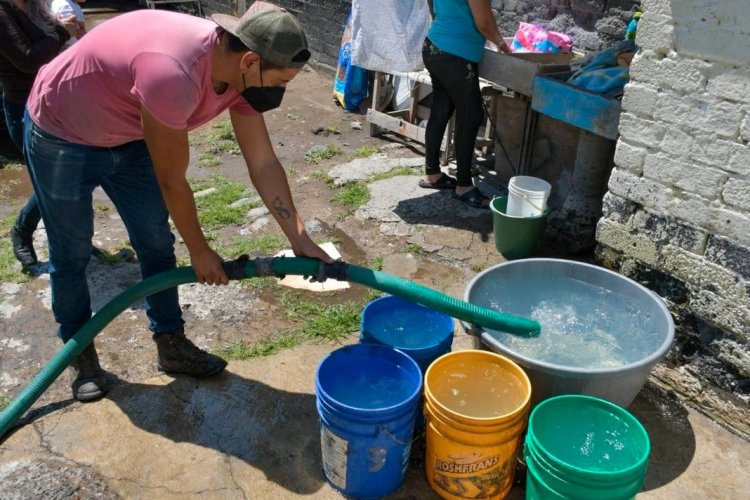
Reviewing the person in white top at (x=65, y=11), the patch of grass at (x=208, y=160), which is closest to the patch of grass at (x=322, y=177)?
the patch of grass at (x=208, y=160)

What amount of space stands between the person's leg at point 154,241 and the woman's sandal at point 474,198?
94.4 inches

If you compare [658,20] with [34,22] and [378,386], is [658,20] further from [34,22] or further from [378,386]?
[34,22]

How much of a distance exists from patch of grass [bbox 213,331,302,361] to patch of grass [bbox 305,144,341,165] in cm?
269

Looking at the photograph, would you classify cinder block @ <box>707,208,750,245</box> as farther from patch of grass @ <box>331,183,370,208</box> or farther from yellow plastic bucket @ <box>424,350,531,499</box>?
patch of grass @ <box>331,183,370,208</box>

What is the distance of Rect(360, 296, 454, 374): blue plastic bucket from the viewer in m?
2.81

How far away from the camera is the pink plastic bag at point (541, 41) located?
4.80 metres

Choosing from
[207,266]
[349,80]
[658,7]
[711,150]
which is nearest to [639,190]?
[711,150]

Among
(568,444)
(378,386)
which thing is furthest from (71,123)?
(568,444)

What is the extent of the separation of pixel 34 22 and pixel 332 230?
210 centimetres

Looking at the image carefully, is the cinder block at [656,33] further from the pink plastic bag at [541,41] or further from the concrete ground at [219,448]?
the pink plastic bag at [541,41]

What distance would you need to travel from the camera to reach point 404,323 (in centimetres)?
292

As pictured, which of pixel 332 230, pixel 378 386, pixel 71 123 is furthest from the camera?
pixel 332 230

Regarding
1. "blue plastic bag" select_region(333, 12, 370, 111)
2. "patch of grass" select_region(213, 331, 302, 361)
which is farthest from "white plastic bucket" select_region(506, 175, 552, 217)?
"blue plastic bag" select_region(333, 12, 370, 111)

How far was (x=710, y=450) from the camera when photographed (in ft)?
8.81
